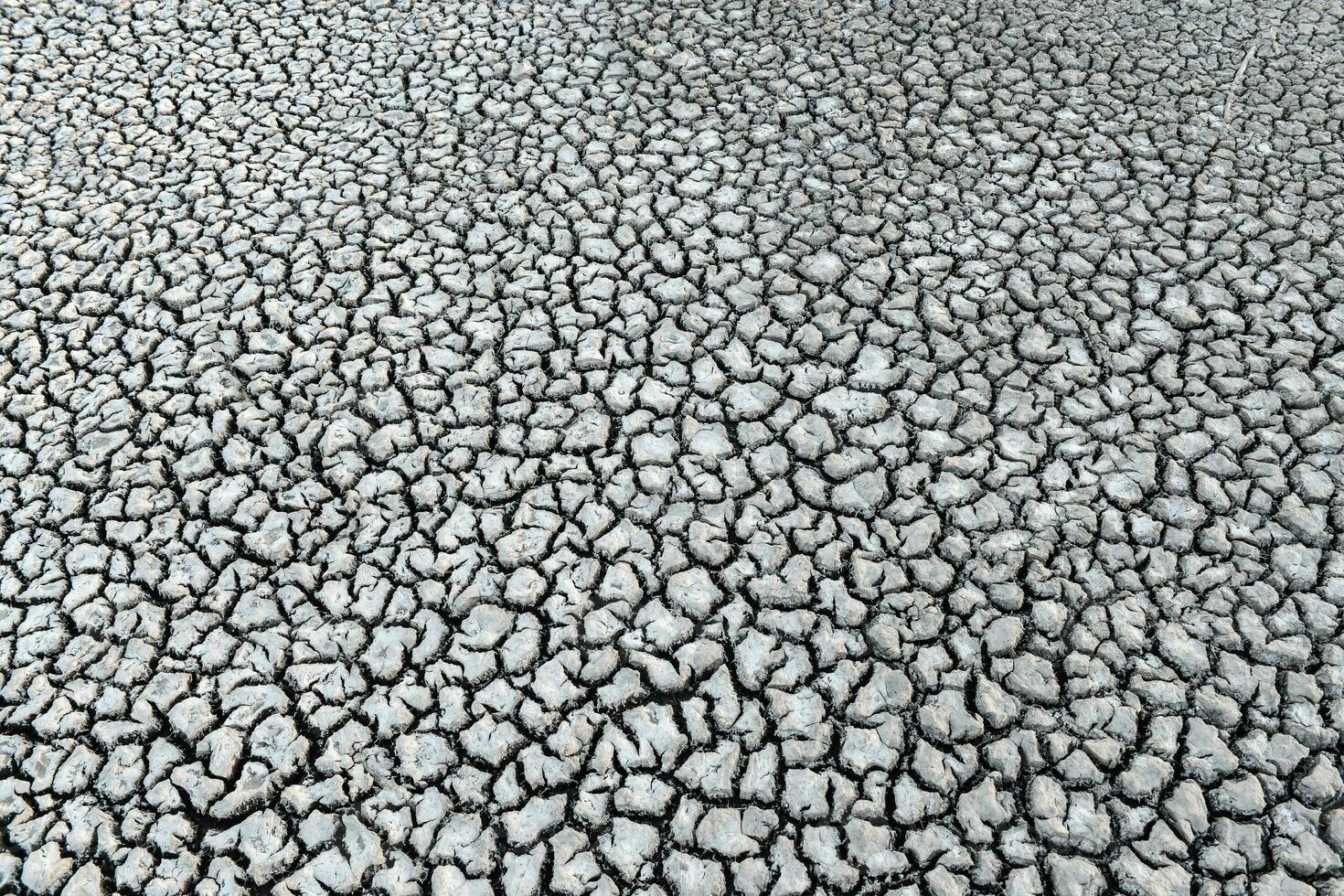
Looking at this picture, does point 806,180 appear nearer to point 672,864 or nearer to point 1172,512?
point 1172,512

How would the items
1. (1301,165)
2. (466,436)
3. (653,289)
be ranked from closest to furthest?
(466,436), (653,289), (1301,165)

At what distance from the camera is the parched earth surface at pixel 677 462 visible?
136 centimetres

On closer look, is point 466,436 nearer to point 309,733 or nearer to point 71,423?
point 309,733

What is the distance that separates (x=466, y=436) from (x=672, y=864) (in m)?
0.85

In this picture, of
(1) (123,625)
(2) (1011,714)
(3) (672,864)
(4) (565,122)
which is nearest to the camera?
(3) (672,864)

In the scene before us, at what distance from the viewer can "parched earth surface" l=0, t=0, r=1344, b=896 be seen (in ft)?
4.47

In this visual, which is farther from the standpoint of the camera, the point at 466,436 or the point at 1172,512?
the point at 466,436

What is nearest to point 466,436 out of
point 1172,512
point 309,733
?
point 309,733

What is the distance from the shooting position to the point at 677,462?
179 cm

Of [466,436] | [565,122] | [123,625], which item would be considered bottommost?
[123,625]

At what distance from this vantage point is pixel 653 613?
5.18 feet

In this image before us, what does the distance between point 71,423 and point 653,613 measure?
1.14 meters

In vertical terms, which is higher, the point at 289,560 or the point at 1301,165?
the point at 1301,165

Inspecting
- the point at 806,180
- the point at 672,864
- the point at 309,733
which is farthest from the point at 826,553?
the point at 806,180
